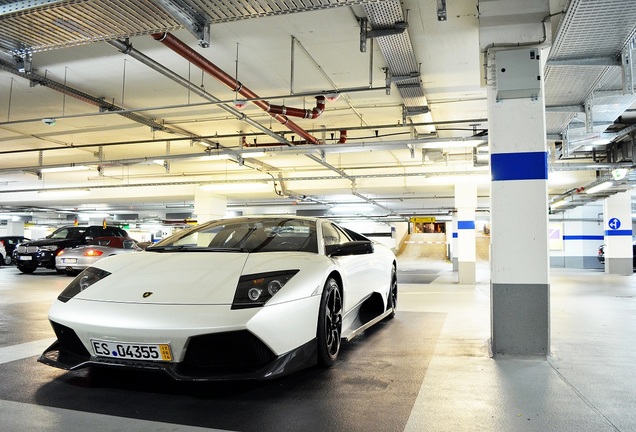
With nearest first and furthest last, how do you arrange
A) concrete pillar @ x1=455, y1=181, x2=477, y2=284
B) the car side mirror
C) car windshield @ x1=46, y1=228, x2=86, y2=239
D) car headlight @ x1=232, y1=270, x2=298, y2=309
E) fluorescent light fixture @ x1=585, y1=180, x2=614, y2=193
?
car headlight @ x1=232, y1=270, x2=298, y2=309, the car side mirror, fluorescent light fixture @ x1=585, y1=180, x2=614, y2=193, concrete pillar @ x1=455, y1=181, x2=477, y2=284, car windshield @ x1=46, y1=228, x2=86, y2=239

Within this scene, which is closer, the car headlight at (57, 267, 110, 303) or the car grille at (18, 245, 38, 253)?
the car headlight at (57, 267, 110, 303)

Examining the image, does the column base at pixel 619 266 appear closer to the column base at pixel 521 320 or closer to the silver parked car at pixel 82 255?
the column base at pixel 521 320

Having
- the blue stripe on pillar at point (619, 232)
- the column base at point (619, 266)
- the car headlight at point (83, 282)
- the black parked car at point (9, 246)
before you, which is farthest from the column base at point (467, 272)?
the black parked car at point (9, 246)

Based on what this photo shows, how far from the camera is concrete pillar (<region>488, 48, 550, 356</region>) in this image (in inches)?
142

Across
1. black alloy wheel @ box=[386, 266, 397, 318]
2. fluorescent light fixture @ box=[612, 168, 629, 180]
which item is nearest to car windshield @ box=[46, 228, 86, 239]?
black alloy wheel @ box=[386, 266, 397, 318]

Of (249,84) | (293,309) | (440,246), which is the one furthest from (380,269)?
(440,246)

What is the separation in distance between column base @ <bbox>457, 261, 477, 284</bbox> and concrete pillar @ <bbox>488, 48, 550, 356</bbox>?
9.12 metres

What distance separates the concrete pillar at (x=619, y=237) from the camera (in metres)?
17.5

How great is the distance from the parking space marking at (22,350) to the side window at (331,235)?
2.40 meters

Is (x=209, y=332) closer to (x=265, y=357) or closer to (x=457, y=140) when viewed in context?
(x=265, y=357)

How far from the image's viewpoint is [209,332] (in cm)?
239

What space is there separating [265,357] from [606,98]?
583 cm

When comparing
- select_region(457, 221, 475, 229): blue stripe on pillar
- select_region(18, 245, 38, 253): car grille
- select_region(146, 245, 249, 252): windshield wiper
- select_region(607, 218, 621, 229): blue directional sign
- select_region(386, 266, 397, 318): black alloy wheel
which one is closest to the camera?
select_region(146, 245, 249, 252): windshield wiper

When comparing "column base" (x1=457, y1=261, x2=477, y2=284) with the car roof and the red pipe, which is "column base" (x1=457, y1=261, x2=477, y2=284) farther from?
the car roof
